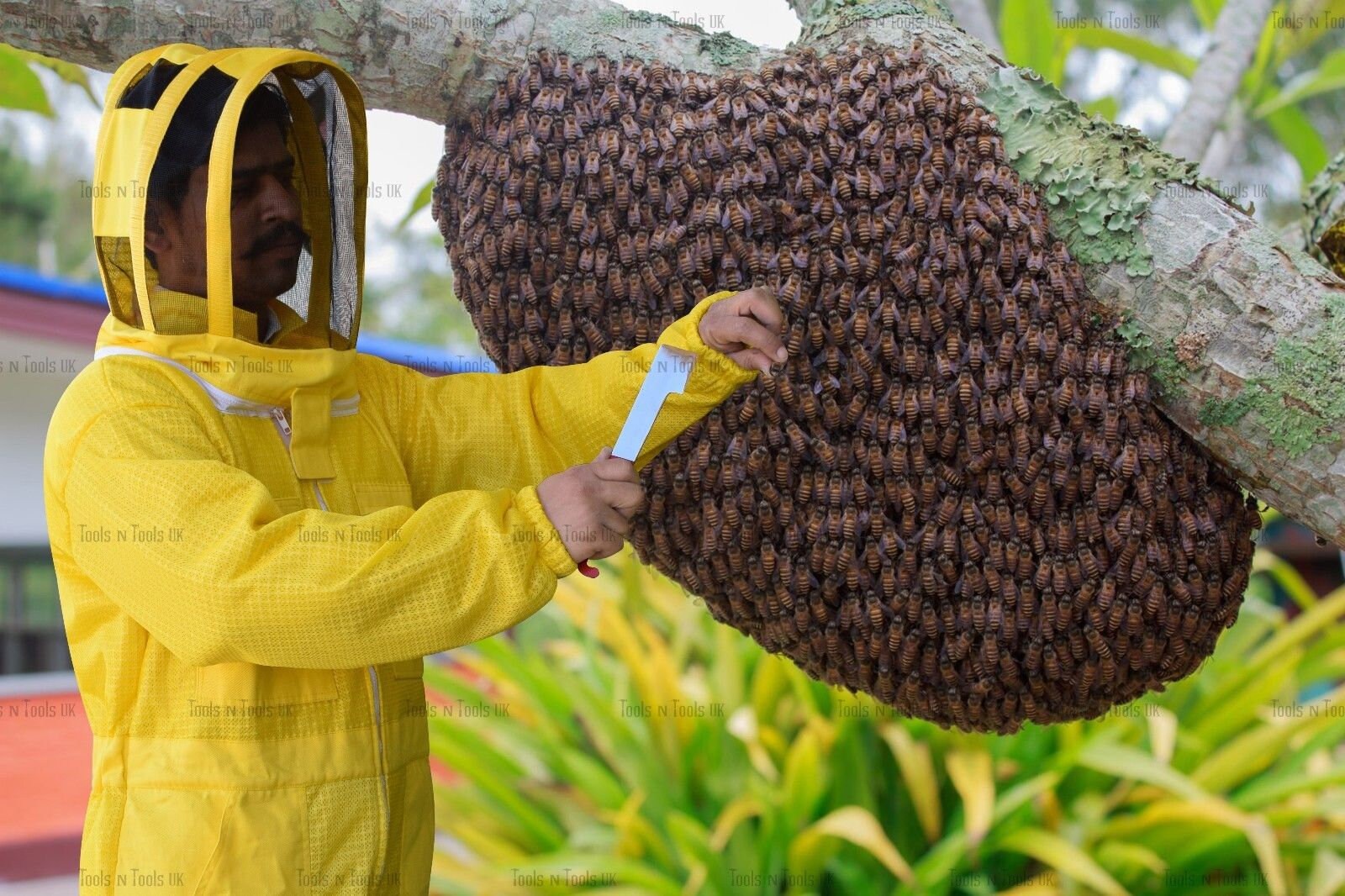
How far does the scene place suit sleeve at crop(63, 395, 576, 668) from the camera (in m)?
1.34

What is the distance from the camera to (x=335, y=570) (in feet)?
4.40

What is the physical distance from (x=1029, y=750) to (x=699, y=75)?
3239mm

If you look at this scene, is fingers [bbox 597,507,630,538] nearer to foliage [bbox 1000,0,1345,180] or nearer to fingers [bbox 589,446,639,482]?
fingers [bbox 589,446,639,482]

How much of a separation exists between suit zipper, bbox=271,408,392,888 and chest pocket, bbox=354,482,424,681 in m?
0.05

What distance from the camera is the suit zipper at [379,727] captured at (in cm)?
165

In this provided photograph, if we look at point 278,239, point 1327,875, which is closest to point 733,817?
point 1327,875

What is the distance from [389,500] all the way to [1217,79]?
256cm

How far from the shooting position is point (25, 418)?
5562 mm

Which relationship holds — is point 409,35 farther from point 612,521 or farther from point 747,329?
point 612,521

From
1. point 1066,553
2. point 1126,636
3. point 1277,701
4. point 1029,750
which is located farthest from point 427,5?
point 1277,701

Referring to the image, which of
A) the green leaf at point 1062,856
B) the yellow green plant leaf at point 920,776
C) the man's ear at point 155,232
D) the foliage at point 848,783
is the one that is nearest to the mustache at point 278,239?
the man's ear at point 155,232

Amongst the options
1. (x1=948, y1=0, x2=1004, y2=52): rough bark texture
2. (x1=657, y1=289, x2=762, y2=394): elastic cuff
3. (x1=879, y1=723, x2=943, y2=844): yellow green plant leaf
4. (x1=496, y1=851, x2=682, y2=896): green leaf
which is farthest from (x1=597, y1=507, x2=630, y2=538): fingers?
(x1=879, y1=723, x2=943, y2=844): yellow green plant leaf

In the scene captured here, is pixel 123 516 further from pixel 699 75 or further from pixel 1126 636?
pixel 1126 636

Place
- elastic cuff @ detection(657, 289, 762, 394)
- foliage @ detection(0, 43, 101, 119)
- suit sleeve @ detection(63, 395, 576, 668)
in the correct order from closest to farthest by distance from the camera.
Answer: suit sleeve @ detection(63, 395, 576, 668) → elastic cuff @ detection(657, 289, 762, 394) → foliage @ detection(0, 43, 101, 119)
